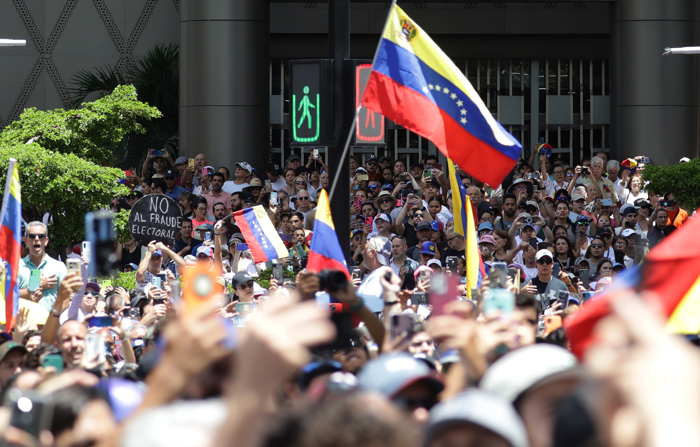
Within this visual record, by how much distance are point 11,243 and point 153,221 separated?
2.75 m

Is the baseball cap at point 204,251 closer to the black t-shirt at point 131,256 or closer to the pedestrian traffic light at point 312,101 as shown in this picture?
the black t-shirt at point 131,256

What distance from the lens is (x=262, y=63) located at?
18.6 metres

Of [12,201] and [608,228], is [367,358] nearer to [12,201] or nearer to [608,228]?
[12,201]

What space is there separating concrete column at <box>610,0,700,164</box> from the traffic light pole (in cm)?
1154

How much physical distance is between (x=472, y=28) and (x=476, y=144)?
15.1 m

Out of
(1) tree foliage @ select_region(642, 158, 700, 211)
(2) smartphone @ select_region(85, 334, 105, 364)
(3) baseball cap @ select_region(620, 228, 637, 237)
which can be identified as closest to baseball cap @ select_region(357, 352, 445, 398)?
(2) smartphone @ select_region(85, 334, 105, 364)

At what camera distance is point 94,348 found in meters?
4.73

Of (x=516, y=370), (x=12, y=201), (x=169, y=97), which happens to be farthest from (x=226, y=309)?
(x=169, y=97)

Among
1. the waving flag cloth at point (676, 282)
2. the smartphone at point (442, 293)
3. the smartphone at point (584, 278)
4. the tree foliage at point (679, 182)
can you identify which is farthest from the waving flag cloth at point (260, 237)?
the waving flag cloth at point (676, 282)

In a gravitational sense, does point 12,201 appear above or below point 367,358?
above

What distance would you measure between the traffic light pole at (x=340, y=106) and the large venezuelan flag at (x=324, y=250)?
2.22ft

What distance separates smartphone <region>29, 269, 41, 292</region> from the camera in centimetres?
812

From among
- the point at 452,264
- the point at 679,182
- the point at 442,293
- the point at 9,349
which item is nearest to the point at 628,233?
the point at 679,182

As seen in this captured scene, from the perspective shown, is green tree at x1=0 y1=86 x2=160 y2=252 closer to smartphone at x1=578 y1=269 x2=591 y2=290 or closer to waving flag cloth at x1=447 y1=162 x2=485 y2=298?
waving flag cloth at x1=447 y1=162 x2=485 y2=298
